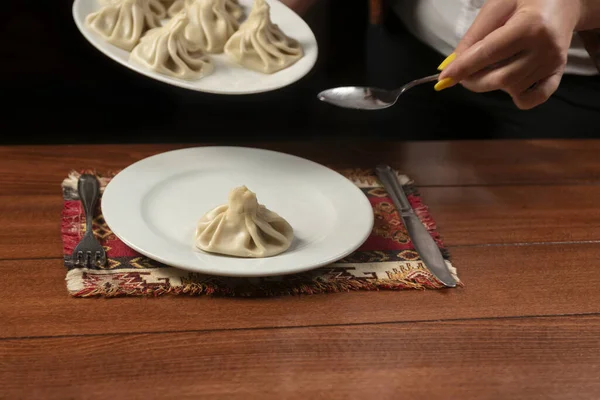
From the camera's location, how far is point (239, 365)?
0.91 m

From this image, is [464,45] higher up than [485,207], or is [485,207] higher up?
[464,45]

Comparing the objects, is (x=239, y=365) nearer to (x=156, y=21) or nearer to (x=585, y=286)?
(x=585, y=286)

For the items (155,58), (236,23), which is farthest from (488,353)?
(236,23)

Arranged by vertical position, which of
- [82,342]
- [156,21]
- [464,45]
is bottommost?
[82,342]

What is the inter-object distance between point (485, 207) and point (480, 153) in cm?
24

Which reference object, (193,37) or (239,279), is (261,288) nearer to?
(239,279)

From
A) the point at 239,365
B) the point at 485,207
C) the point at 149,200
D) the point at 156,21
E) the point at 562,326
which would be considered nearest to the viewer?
the point at 239,365

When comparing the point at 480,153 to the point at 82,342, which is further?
the point at 480,153

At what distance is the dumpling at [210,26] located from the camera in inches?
58.0

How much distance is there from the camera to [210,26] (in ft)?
4.87

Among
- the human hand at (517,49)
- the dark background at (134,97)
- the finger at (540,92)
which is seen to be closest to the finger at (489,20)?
the human hand at (517,49)

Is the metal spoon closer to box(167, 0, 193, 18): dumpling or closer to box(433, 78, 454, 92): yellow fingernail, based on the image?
box(433, 78, 454, 92): yellow fingernail

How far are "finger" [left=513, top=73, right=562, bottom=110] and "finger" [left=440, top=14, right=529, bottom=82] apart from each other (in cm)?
12

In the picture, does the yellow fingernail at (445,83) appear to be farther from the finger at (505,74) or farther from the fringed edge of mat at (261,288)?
the fringed edge of mat at (261,288)
